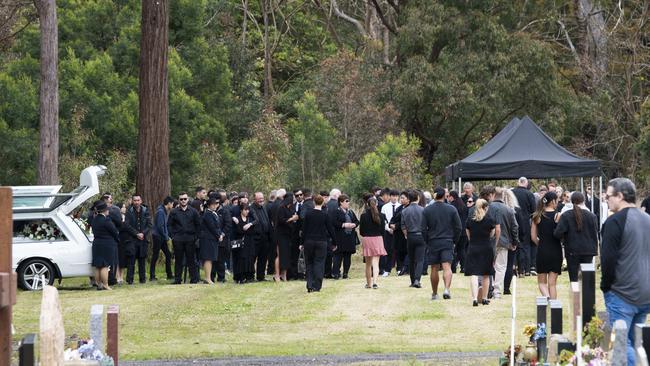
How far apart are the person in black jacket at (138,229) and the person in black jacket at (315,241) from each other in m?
4.28

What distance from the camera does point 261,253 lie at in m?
27.4

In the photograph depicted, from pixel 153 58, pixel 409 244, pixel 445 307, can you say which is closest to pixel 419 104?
pixel 153 58

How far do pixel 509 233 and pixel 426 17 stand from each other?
2757 cm

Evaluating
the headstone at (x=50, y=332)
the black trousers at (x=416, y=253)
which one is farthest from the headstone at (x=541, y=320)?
the black trousers at (x=416, y=253)

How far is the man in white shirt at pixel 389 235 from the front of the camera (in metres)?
27.8

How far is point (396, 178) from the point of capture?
125ft

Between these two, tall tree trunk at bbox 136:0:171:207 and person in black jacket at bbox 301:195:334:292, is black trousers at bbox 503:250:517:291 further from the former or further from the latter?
tall tree trunk at bbox 136:0:171:207

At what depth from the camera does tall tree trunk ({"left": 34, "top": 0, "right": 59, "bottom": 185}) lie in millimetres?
30438

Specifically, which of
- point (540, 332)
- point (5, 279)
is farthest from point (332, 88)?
point (5, 279)

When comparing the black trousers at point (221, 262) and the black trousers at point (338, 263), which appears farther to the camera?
the black trousers at point (338, 263)

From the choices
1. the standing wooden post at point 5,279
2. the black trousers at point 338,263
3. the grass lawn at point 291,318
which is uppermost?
the standing wooden post at point 5,279

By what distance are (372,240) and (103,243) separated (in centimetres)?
524

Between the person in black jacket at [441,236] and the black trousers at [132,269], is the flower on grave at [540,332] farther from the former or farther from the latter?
the black trousers at [132,269]

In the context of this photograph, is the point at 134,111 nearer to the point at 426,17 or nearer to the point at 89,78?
the point at 89,78
